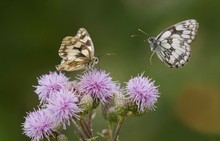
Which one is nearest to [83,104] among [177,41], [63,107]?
[63,107]

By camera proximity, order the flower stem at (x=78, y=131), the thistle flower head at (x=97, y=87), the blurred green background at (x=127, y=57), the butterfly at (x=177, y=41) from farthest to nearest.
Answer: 1. the blurred green background at (x=127, y=57)
2. the butterfly at (x=177, y=41)
3. the thistle flower head at (x=97, y=87)
4. the flower stem at (x=78, y=131)

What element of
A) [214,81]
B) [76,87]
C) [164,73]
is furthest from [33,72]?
[76,87]

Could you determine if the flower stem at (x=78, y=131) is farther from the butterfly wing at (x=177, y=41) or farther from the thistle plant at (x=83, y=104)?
the butterfly wing at (x=177, y=41)

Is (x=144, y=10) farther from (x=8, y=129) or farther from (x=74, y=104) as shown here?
(x=74, y=104)

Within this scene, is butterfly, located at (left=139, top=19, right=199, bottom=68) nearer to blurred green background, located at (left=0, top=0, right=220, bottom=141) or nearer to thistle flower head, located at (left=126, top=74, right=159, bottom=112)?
thistle flower head, located at (left=126, top=74, right=159, bottom=112)

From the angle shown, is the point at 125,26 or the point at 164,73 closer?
the point at 164,73

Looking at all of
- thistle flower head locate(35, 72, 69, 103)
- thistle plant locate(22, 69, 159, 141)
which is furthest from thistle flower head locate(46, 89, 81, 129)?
thistle flower head locate(35, 72, 69, 103)

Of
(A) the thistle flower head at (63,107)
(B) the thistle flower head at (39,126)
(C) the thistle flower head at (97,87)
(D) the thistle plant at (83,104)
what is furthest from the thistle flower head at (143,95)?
(B) the thistle flower head at (39,126)
